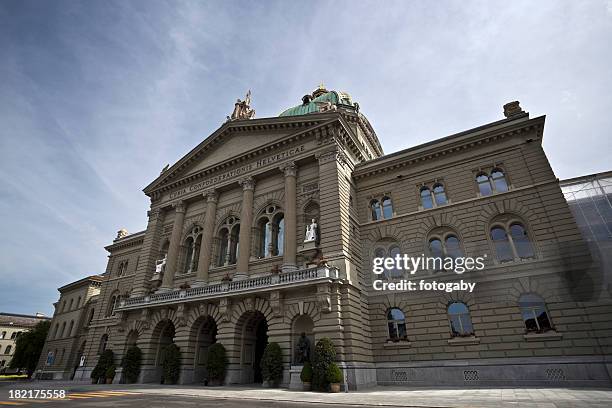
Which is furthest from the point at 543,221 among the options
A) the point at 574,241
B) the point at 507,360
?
the point at 507,360

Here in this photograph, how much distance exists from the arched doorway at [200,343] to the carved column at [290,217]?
26.8ft

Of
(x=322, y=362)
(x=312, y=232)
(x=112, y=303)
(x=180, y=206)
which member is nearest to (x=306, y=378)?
(x=322, y=362)

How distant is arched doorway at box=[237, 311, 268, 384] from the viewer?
2278cm

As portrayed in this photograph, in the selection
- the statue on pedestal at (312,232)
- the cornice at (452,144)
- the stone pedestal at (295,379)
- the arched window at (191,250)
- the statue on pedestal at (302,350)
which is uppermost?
the cornice at (452,144)

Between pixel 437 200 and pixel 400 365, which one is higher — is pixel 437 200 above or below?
above

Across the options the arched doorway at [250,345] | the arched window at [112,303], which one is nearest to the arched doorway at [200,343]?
the arched doorway at [250,345]

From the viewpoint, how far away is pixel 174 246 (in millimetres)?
31031

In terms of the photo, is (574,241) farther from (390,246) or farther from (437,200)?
(390,246)

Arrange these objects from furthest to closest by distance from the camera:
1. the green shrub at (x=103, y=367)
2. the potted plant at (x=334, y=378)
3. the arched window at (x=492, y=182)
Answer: the green shrub at (x=103, y=367) < the arched window at (x=492, y=182) < the potted plant at (x=334, y=378)

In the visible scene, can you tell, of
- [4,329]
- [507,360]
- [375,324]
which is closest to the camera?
[507,360]

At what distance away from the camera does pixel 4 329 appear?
86.0 meters

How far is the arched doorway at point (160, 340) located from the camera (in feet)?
88.1

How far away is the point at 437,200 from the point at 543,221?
6.52 meters

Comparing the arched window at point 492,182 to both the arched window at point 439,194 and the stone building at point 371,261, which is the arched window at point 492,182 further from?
the arched window at point 439,194
